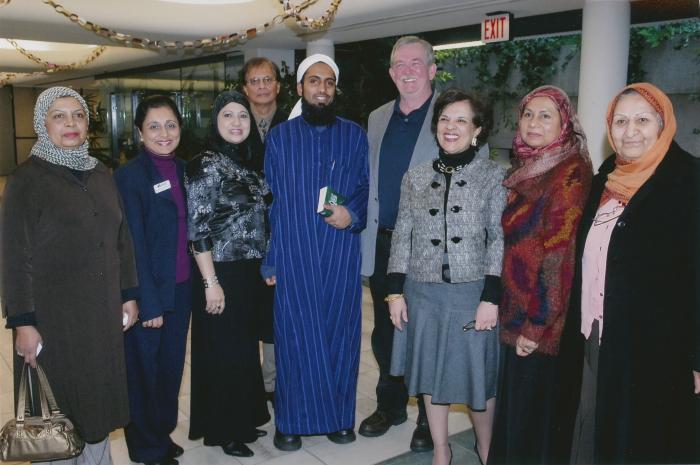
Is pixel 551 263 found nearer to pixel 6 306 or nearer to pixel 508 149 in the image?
pixel 6 306

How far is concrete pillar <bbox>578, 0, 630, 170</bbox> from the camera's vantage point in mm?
5535

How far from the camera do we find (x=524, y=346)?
89.7 inches

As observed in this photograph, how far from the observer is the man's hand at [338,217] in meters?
2.79

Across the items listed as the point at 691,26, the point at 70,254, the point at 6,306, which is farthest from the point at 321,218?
the point at 691,26

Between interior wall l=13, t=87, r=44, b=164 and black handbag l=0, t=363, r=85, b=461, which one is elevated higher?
interior wall l=13, t=87, r=44, b=164

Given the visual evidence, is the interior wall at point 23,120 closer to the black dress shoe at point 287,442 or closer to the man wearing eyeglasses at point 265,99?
the man wearing eyeglasses at point 265,99

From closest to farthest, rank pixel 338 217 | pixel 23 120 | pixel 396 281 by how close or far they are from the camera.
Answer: pixel 396 281
pixel 338 217
pixel 23 120

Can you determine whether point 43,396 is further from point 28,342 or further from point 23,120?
point 23,120

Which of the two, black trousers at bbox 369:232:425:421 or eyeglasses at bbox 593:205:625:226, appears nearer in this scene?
eyeglasses at bbox 593:205:625:226

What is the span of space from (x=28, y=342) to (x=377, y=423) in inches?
70.9

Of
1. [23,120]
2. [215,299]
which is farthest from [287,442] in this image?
[23,120]

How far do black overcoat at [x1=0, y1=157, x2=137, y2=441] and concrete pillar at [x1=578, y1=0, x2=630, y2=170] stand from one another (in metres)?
4.66

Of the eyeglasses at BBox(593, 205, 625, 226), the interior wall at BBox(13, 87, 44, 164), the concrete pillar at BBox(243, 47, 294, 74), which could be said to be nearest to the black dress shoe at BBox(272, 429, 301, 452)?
the eyeglasses at BBox(593, 205, 625, 226)

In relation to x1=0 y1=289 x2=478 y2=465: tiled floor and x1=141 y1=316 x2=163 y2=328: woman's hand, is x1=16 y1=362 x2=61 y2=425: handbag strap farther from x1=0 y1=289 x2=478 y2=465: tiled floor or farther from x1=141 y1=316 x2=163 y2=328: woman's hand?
x1=0 y1=289 x2=478 y2=465: tiled floor
